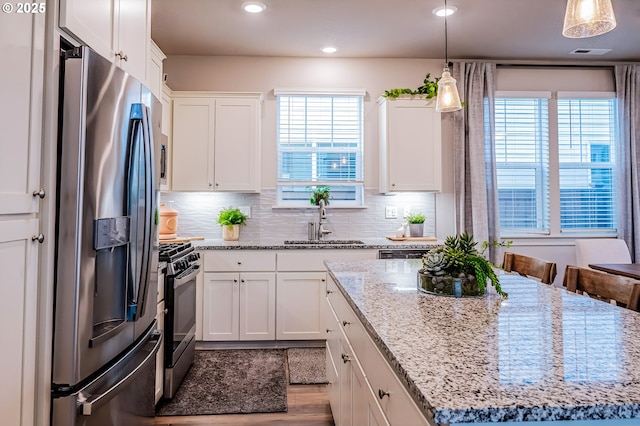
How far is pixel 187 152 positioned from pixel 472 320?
326 cm

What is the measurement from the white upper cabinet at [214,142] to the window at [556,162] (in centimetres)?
265

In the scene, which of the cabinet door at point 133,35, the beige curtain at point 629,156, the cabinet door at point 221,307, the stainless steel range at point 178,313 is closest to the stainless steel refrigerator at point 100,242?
the cabinet door at point 133,35

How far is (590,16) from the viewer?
5.10ft

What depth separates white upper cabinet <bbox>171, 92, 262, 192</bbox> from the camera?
3.87 metres

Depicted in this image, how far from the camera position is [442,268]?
163 cm

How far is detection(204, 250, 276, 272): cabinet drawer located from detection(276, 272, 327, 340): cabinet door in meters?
0.16

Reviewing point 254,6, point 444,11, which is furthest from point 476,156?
point 254,6

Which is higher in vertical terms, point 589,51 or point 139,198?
point 589,51

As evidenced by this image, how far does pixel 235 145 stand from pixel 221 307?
152cm

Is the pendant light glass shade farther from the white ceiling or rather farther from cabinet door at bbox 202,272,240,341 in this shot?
cabinet door at bbox 202,272,240,341

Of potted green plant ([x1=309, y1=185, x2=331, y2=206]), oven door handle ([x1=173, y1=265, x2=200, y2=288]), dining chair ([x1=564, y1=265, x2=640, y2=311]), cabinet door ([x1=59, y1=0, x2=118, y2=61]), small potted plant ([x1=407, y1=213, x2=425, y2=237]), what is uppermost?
cabinet door ([x1=59, y1=0, x2=118, y2=61])

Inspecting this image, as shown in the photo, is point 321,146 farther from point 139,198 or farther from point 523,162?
point 139,198

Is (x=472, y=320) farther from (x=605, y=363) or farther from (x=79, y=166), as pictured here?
(x=79, y=166)

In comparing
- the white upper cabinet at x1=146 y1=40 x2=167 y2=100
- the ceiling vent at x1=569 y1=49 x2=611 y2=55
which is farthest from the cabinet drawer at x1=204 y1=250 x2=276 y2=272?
the ceiling vent at x1=569 y1=49 x2=611 y2=55
